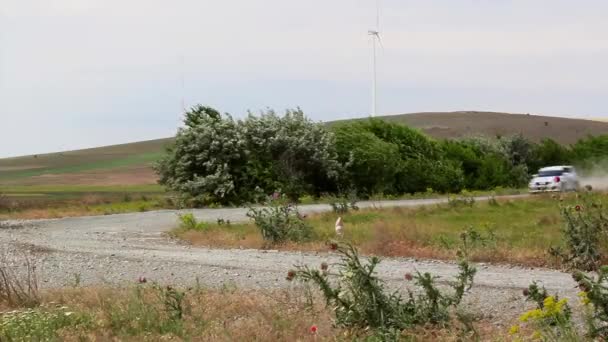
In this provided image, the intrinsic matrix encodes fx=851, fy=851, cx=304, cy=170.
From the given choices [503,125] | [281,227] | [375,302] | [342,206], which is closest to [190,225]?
[342,206]

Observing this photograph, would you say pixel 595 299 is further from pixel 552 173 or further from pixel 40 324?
pixel 552 173

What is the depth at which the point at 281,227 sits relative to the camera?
20516mm

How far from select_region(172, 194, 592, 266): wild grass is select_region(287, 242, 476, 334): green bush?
676 cm

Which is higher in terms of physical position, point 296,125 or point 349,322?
point 296,125

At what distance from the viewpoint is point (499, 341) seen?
23.9ft

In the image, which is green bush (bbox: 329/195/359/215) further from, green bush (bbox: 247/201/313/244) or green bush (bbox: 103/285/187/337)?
green bush (bbox: 103/285/187/337)

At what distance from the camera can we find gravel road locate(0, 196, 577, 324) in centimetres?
1162

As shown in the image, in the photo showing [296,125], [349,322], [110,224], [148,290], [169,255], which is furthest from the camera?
[296,125]

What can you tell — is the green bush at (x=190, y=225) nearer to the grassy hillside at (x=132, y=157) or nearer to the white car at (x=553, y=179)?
the white car at (x=553, y=179)

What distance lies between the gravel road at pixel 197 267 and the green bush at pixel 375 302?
1.41 metres

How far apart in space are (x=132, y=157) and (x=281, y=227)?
63.3 metres

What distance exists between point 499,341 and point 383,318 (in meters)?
1.02

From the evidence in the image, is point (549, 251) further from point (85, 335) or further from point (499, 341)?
point (85, 335)

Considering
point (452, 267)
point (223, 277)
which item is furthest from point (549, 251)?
point (223, 277)
